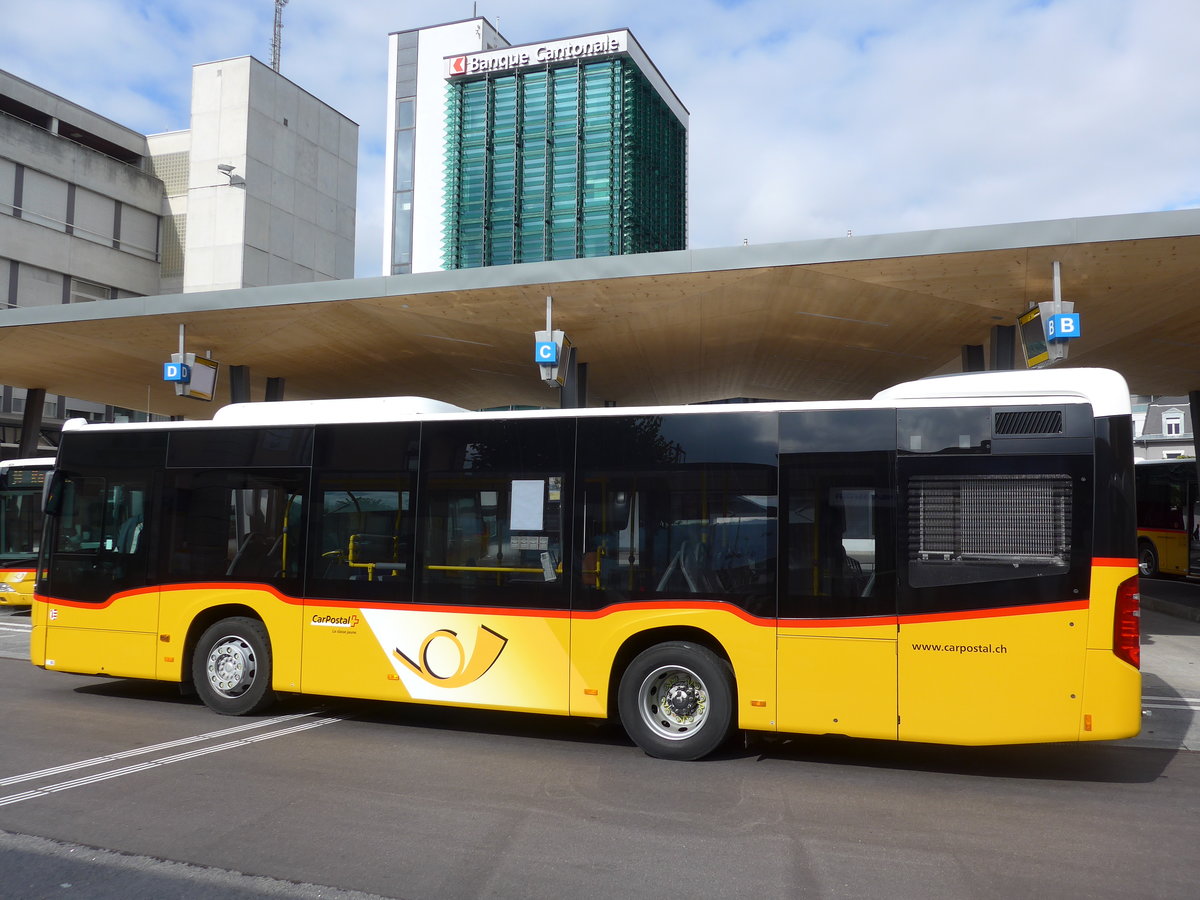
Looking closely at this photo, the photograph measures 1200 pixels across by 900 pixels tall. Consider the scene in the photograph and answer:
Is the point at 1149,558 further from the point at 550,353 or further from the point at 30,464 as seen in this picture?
the point at 30,464

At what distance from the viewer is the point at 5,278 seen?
141 ft

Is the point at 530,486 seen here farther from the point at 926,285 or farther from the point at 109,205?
→ the point at 109,205

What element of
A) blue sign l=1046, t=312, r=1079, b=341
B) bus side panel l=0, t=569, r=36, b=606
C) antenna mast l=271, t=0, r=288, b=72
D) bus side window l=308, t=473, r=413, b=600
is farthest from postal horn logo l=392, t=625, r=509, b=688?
antenna mast l=271, t=0, r=288, b=72

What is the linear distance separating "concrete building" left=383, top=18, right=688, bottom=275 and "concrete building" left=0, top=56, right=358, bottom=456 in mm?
45516

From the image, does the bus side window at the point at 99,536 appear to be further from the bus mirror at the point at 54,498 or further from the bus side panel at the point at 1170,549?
the bus side panel at the point at 1170,549

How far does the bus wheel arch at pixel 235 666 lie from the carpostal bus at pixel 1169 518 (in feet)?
71.7

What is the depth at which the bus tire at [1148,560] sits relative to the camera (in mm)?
24681

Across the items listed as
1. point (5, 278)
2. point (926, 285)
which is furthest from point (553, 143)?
point (926, 285)

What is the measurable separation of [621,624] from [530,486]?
1360mm

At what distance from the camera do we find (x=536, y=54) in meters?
110

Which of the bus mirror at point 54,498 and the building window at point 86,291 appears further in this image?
the building window at point 86,291

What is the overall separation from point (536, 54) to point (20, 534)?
106m

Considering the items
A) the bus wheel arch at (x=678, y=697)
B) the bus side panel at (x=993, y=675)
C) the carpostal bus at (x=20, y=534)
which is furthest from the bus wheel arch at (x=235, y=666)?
the carpostal bus at (x=20, y=534)

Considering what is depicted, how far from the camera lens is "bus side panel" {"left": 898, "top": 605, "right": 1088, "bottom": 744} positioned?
20.1 feet
